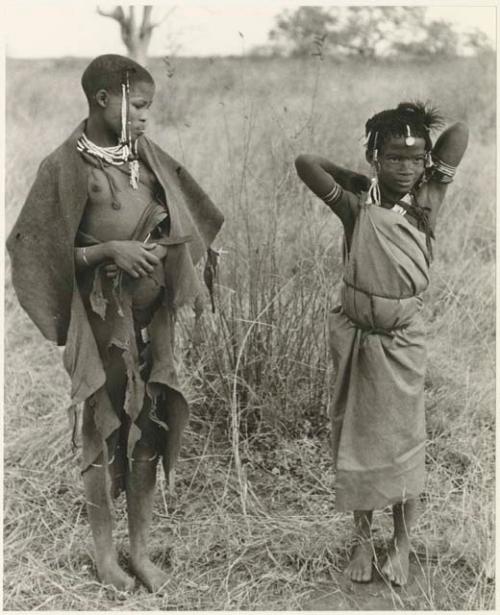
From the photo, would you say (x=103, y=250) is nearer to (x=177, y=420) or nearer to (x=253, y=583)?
(x=177, y=420)

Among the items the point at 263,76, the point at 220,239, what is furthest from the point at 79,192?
the point at 263,76

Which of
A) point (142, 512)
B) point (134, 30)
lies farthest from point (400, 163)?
point (134, 30)

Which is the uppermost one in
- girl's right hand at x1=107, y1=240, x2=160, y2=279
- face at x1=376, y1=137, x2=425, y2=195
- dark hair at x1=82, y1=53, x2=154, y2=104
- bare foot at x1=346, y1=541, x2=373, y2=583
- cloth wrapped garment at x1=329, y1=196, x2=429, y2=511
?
dark hair at x1=82, y1=53, x2=154, y2=104

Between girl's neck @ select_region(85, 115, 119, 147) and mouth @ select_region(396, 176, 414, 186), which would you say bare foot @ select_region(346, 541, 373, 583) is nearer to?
mouth @ select_region(396, 176, 414, 186)

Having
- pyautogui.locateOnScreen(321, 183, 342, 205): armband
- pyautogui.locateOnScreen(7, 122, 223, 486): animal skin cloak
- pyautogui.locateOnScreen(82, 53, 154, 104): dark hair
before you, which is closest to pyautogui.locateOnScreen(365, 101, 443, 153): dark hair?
pyautogui.locateOnScreen(321, 183, 342, 205): armband

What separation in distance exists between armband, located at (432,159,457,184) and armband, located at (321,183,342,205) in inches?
11.7

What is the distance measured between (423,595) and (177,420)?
0.89 metres

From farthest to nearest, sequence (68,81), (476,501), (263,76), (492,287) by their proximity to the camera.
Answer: (68,81) < (263,76) < (492,287) < (476,501)

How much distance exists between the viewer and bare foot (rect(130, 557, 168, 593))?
7.69ft

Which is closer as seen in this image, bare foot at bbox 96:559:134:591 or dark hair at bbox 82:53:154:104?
dark hair at bbox 82:53:154:104

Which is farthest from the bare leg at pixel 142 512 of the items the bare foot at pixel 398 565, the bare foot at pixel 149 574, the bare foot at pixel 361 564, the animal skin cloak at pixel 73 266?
the bare foot at pixel 398 565

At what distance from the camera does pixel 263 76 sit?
5.63 m

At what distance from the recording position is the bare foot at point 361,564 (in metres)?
2.35

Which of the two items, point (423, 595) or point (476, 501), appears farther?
point (476, 501)
